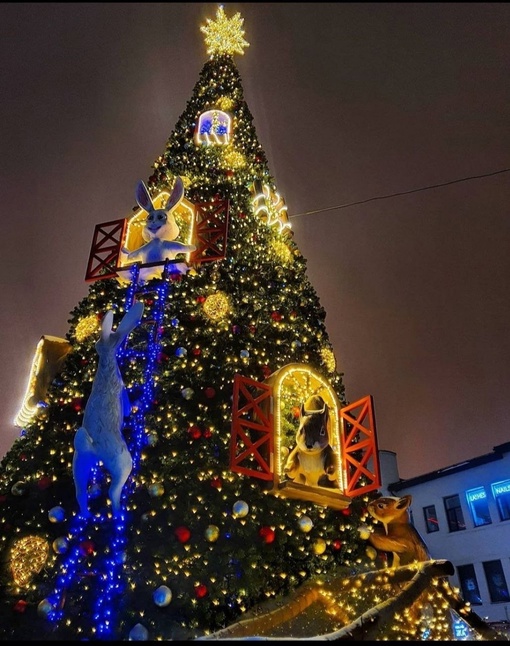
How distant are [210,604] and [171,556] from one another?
2.46 feet

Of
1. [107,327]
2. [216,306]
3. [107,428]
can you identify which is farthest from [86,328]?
[107,428]

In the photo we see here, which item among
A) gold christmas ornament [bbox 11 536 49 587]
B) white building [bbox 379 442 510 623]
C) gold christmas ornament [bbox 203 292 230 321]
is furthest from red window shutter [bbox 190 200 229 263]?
white building [bbox 379 442 510 623]

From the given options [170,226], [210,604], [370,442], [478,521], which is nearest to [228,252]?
[170,226]

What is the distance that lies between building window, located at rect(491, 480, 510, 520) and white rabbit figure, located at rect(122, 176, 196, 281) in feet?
54.5

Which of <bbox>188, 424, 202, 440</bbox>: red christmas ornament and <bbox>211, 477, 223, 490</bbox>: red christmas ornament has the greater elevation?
<bbox>188, 424, 202, 440</bbox>: red christmas ornament

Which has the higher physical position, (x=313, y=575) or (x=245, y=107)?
(x=245, y=107)

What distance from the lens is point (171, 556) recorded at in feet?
20.1

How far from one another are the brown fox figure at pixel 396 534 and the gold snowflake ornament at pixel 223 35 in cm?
1409

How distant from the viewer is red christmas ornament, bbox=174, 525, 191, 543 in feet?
20.5

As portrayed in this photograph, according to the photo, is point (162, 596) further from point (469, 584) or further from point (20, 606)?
point (469, 584)

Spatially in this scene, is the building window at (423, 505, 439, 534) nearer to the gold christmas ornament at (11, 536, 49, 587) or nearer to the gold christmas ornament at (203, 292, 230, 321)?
the gold christmas ornament at (203, 292, 230, 321)

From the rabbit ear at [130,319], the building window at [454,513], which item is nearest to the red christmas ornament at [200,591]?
the rabbit ear at [130,319]

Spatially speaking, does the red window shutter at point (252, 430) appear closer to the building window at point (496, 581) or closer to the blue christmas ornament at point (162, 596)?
the blue christmas ornament at point (162, 596)

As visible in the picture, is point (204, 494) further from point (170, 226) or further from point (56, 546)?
point (170, 226)
